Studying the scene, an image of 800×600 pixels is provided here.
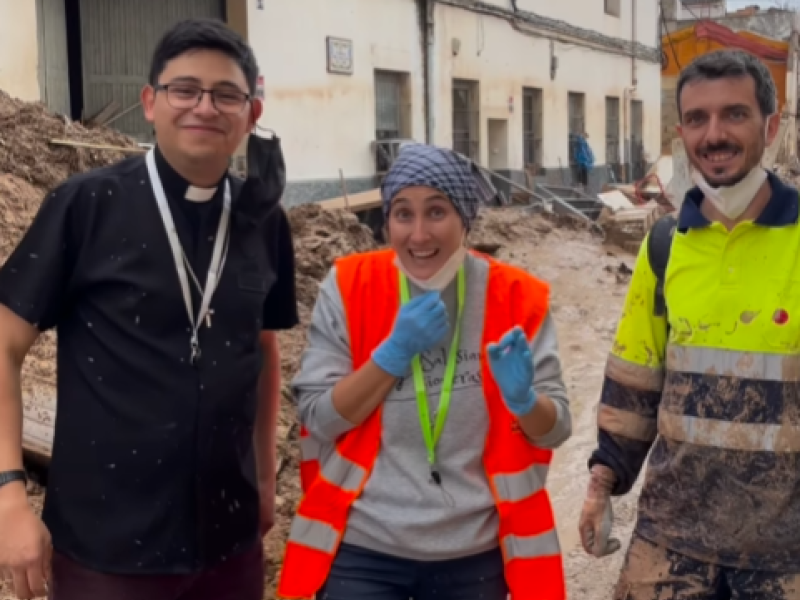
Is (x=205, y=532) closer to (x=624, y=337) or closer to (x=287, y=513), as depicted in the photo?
(x=624, y=337)

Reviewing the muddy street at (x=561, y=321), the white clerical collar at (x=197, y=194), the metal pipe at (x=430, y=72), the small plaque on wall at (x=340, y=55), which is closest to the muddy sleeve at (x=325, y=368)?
the white clerical collar at (x=197, y=194)

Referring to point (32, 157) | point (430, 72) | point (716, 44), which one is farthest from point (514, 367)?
point (716, 44)

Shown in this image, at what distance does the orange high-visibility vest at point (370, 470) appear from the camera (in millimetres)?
2447

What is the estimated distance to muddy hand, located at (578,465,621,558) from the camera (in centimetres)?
265

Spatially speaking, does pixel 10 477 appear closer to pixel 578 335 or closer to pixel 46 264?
pixel 46 264

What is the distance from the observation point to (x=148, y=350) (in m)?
2.23

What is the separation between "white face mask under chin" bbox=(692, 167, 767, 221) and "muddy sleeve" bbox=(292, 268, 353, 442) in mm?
942

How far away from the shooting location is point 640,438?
2654 millimetres

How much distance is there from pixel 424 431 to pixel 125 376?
70 centimetres

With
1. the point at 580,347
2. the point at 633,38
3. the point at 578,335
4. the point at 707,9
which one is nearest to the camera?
the point at 580,347

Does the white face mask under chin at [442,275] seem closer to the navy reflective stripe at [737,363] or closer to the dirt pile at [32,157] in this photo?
the navy reflective stripe at [737,363]

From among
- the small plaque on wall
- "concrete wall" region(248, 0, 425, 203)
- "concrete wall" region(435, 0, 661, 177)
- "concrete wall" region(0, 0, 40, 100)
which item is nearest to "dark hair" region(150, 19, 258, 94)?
"concrete wall" region(0, 0, 40, 100)

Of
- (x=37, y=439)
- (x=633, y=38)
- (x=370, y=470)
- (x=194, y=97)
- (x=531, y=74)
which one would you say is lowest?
(x=37, y=439)

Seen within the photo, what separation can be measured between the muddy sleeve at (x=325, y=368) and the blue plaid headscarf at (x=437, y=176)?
27cm
